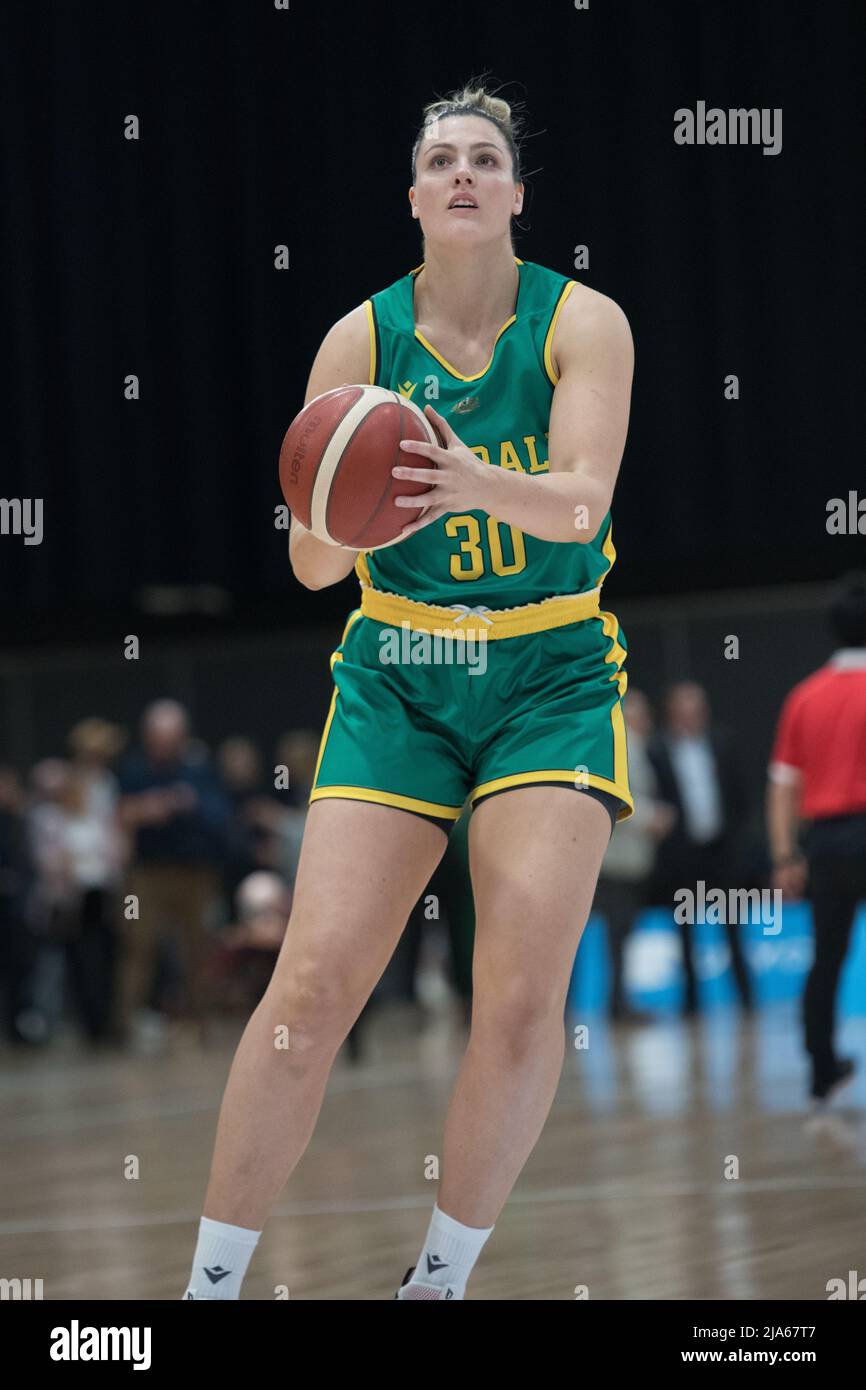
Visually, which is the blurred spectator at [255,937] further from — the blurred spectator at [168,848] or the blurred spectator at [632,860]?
the blurred spectator at [632,860]

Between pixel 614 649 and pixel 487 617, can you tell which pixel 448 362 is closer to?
pixel 487 617

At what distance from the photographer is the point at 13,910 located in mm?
10945

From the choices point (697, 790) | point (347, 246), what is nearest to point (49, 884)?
point (697, 790)

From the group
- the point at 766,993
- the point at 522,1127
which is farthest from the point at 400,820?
the point at 766,993

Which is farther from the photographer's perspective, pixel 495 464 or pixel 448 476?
pixel 495 464

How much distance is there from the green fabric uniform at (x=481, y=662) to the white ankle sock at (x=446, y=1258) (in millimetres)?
677

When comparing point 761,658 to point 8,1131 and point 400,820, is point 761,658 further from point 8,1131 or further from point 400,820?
point 400,820

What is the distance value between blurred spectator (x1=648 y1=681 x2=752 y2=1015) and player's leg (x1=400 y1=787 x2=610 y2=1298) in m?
7.39

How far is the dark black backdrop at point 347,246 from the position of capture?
11.0 metres

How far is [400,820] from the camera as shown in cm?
284

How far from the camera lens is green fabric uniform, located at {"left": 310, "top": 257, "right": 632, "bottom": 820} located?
2867 millimetres

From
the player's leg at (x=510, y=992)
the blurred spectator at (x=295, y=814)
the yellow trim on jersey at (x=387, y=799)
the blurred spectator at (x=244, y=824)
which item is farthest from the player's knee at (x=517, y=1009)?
the blurred spectator at (x=244, y=824)

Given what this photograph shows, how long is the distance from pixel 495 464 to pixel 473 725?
0.44 metres

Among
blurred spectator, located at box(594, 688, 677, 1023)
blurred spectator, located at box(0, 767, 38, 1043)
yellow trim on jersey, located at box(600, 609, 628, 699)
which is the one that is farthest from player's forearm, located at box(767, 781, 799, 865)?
blurred spectator, located at box(0, 767, 38, 1043)
